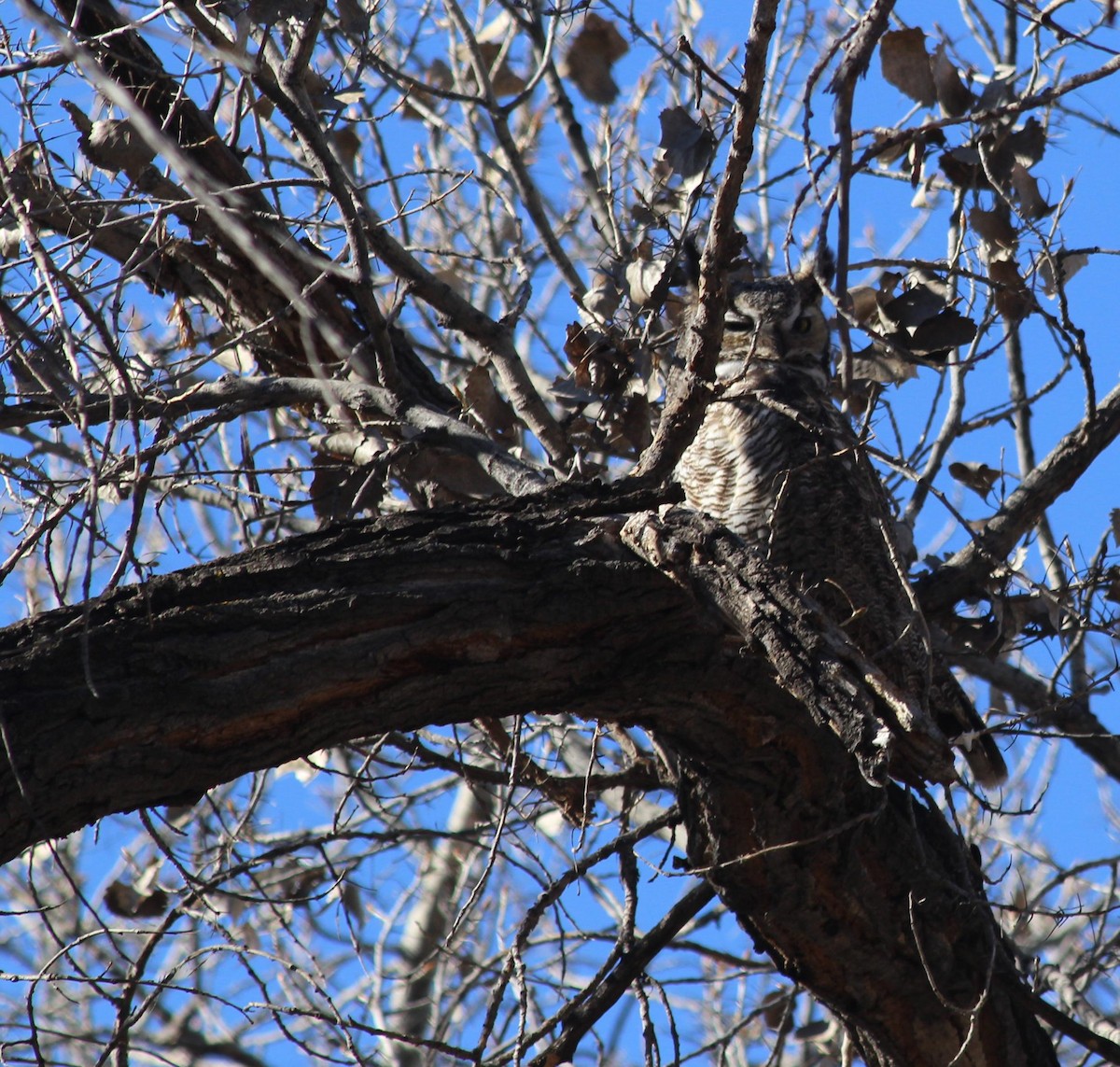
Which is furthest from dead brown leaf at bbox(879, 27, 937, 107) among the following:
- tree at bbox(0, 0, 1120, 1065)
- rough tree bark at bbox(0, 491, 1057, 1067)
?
rough tree bark at bbox(0, 491, 1057, 1067)

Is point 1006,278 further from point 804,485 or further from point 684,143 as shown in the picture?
point 684,143

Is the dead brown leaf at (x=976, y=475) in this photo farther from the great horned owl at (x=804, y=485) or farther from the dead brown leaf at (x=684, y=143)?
the dead brown leaf at (x=684, y=143)

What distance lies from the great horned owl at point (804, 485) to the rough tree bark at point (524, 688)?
65 cm

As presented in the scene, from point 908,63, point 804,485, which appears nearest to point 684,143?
point 908,63

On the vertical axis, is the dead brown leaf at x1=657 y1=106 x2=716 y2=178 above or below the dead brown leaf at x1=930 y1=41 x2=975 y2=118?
below

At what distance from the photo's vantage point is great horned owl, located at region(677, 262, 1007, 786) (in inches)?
133

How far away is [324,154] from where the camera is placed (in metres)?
2.36

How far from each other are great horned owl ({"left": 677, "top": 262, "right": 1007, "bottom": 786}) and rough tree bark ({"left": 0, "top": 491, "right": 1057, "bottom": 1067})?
0.65 meters

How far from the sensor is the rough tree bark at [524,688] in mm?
1894

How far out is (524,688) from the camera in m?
2.20

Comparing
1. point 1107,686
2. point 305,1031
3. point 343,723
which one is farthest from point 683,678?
point 305,1031

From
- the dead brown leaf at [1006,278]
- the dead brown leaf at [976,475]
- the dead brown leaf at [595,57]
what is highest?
the dead brown leaf at [595,57]

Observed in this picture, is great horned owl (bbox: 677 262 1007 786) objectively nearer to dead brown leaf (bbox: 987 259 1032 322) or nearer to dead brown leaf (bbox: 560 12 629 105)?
dead brown leaf (bbox: 987 259 1032 322)

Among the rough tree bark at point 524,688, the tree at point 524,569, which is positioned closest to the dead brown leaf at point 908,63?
the tree at point 524,569
